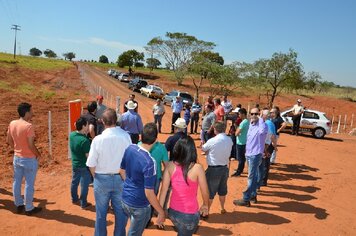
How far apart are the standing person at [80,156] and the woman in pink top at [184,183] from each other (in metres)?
3.05

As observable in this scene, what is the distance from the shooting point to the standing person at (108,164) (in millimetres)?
4715

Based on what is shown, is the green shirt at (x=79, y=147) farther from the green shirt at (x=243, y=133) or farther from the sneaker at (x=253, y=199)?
the green shirt at (x=243, y=133)

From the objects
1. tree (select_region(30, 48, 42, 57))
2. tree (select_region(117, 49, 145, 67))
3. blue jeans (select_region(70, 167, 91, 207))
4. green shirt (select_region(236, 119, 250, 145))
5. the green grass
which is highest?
tree (select_region(30, 48, 42, 57))

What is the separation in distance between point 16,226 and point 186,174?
403 centimetres

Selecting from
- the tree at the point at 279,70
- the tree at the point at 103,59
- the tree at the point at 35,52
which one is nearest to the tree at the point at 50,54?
the tree at the point at 35,52

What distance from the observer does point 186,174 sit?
3.87 m

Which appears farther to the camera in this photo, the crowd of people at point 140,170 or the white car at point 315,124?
the white car at point 315,124

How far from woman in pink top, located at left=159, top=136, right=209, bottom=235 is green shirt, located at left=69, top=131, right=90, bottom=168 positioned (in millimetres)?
3018

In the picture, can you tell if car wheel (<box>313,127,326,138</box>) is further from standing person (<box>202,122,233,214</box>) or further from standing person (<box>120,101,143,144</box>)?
standing person (<box>202,122,233,214</box>)

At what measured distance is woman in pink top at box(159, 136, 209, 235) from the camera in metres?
3.89

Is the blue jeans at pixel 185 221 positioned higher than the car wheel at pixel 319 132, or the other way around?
the blue jeans at pixel 185 221

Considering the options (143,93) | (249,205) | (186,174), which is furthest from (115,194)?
(143,93)

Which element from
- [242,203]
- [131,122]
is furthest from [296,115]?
[131,122]

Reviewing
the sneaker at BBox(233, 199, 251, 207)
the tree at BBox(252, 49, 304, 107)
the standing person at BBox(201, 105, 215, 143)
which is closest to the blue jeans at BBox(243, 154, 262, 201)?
the sneaker at BBox(233, 199, 251, 207)
